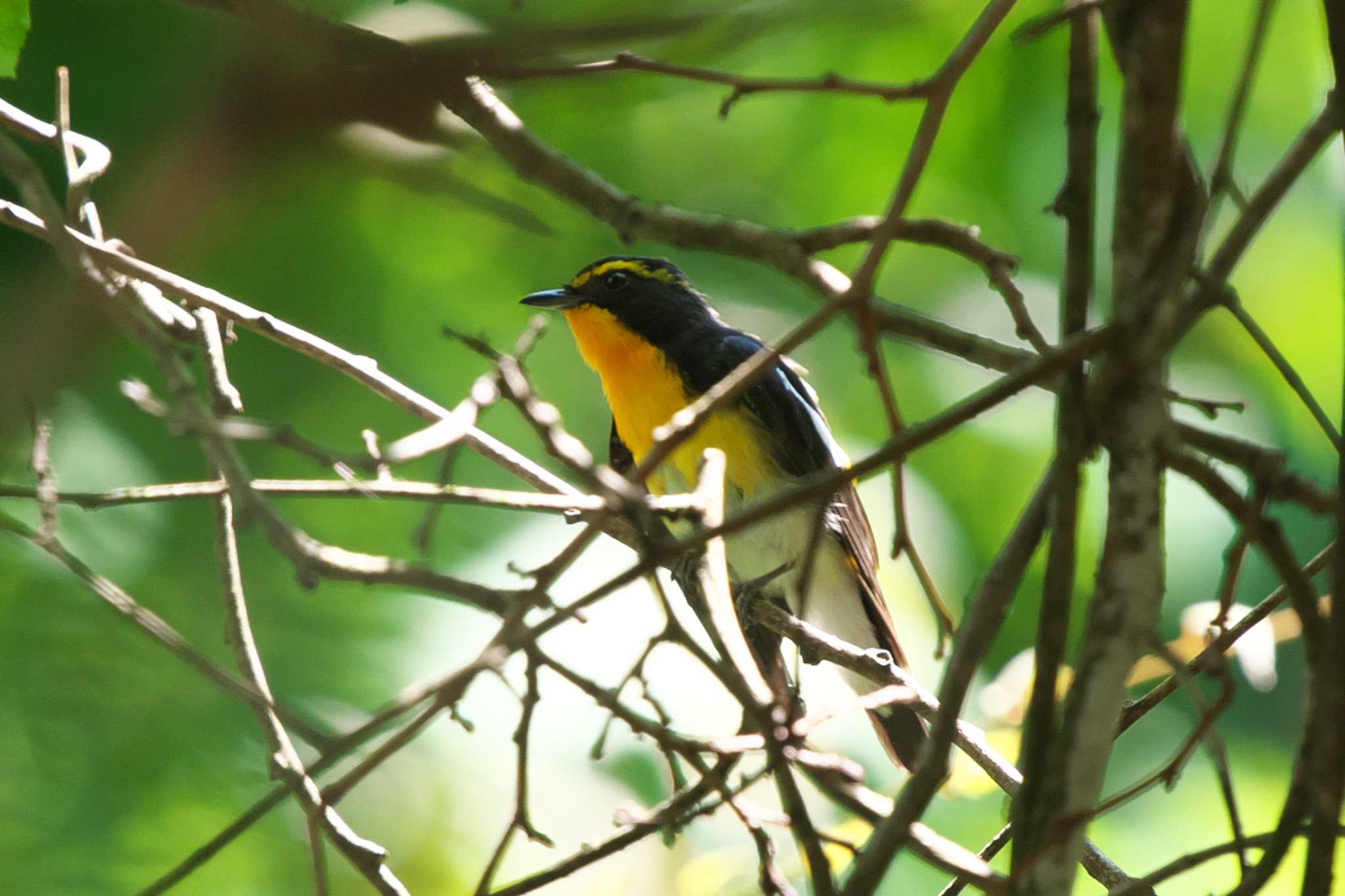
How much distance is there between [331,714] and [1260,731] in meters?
5.87

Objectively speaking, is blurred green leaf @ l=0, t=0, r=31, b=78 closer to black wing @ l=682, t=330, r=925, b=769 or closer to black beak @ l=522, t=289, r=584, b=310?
black beak @ l=522, t=289, r=584, b=310

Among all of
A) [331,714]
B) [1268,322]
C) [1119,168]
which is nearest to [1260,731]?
[1268,322]

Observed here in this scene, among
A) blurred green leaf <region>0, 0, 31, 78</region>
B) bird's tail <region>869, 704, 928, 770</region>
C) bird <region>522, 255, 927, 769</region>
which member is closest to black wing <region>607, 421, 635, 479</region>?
bird <region>522, 255, 927, 769</region>

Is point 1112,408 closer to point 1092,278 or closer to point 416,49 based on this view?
point 1092,278

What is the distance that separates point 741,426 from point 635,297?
22.6 inches

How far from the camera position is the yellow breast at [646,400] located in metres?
3.57

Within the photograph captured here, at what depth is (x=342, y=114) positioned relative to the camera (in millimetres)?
1095

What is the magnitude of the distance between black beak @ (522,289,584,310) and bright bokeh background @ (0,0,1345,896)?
176 millimetres

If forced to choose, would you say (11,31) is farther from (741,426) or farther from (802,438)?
(802,438)

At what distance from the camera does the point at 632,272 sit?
13.1ft

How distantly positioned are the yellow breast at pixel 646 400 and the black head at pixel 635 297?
0.13 ft

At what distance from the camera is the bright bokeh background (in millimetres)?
1346

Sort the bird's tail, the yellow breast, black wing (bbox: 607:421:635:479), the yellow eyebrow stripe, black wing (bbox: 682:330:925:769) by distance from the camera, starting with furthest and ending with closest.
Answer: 1. the yellow eyebrow stripe
2. black wing (bbox: 607:421:635:479)
3. black wing (bbox: 682:330:925:769)
4. the yellow breast
5. the bird's tail

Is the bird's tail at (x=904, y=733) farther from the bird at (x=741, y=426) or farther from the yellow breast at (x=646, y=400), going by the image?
the yellow breast at (x=646, y=400)
